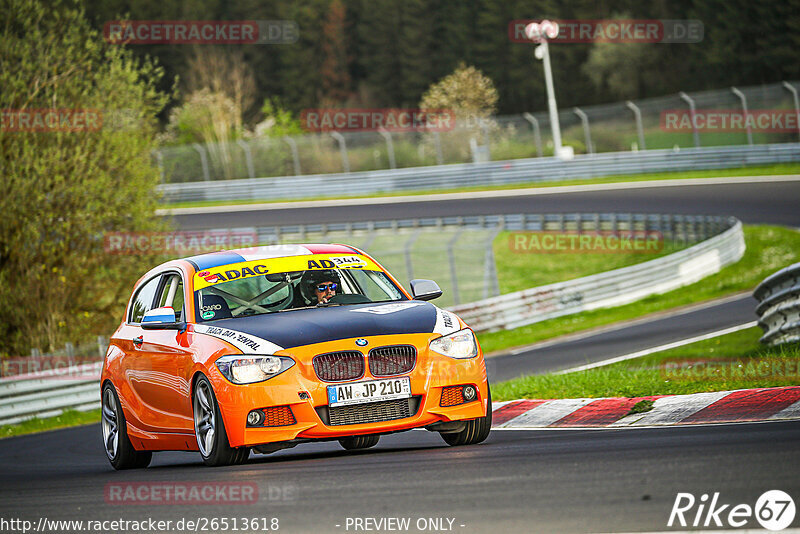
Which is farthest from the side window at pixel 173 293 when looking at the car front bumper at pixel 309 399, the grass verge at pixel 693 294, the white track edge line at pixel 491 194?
the white track edge line at pixel 491 194

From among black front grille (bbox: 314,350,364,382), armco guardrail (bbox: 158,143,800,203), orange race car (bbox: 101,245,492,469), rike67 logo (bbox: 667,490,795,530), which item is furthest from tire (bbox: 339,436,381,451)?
armco guardrail (bbox: 158,143,800,203)

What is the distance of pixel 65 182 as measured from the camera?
23.3 m

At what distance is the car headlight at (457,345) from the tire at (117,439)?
304cm

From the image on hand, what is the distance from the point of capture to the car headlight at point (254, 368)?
26.1 feet

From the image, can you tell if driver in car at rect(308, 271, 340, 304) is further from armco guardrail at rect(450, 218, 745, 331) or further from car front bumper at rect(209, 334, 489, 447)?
armco guardrail at rect(450, 218, 745, 331)

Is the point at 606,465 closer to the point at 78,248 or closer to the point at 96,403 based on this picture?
the point at 96,403

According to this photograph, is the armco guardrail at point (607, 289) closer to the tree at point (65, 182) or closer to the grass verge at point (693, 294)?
the grass verge at point (693, 294)

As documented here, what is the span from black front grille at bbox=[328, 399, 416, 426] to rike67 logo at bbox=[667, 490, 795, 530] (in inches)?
118

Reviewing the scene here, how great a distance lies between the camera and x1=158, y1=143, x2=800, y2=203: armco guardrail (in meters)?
45.3

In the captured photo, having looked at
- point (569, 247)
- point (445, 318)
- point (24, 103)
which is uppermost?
point (24, 103)

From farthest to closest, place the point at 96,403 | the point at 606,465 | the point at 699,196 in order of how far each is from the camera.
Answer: the point at 699,196 < the point at 96,403 < the point at 606,465

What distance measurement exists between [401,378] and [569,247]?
29.9 m

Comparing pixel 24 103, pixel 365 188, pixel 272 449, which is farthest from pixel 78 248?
pixel 365 188

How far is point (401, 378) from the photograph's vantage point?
8062 mm
